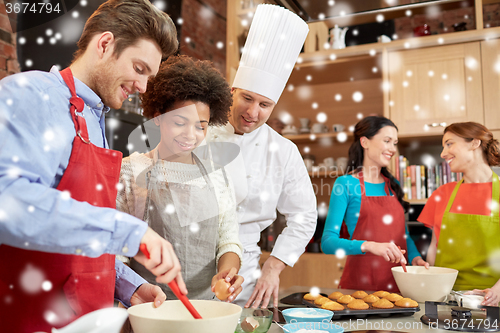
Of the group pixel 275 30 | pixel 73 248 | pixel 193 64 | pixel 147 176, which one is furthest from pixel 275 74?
pixel 73 248

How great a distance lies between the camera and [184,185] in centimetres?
114

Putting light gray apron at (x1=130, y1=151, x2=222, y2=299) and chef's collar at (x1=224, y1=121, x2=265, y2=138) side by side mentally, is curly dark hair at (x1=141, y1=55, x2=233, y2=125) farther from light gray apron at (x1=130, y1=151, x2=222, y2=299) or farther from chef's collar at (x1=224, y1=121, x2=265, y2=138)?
chef's collar at (x1=224, y1=121, x2=265, y2=138)

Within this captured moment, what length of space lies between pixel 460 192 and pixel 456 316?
37.5 inches

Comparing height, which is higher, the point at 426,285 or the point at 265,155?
the point at 265,155

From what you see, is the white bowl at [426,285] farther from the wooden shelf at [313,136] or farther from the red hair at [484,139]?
the wooden shelf at [313,136]

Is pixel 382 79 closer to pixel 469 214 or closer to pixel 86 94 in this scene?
pixel 469 214

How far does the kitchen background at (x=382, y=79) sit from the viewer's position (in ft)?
7.48

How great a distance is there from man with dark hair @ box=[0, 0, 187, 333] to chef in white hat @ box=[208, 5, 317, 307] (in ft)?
2.02

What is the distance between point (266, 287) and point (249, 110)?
0.58 metres

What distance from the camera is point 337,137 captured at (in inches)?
105

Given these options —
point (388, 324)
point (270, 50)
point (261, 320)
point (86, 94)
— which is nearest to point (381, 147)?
point (270, 50)

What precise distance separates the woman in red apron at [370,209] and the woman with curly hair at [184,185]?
0.78 meters

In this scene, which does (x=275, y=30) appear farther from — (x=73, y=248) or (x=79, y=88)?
(x=73, y=248)

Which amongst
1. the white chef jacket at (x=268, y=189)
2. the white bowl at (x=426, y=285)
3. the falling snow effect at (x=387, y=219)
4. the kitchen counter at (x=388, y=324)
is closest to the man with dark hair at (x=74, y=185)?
the kitchen counter at (x=388, y=324)
